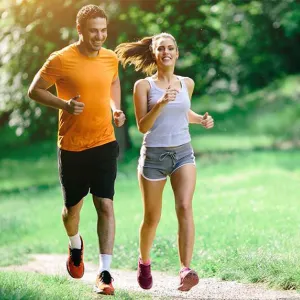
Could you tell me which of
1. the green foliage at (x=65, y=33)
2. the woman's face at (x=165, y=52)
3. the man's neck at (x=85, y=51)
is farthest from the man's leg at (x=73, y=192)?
the green foliage at (x=65, y=33)

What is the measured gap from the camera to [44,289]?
6707mm

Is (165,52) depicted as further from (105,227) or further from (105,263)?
(105,263)

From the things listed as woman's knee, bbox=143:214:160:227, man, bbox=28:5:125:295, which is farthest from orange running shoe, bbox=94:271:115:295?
woman's knee, bbox=143:214:160:227

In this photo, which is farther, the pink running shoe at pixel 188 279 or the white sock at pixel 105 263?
the white sock at pixel 105 263

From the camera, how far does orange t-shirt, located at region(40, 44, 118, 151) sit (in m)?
6.86

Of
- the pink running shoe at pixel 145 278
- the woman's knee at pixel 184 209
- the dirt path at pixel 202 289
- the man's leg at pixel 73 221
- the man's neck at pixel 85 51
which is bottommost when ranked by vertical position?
the dirt path at pixel 202 289

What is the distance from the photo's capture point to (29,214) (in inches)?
593

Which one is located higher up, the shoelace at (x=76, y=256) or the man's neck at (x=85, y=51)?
the man's neck at (x=85, y=51)

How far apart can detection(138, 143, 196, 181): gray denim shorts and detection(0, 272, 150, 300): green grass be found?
3.20 feet

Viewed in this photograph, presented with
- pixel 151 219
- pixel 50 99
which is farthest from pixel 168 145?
pixel 50 99

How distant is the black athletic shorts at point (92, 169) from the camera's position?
7023mm

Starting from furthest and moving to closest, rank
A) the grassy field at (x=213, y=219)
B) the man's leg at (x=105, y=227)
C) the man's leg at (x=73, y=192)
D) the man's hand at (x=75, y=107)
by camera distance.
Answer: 1. the grassy field at (x=213, y=219)
2. the man's leg at (x=73, y=192)
3. the man's leg at (x=105, y=227)
4. the man's hand at (x=75, y=107)

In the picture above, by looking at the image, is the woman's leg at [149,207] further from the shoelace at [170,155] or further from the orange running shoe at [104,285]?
the orange running shoe at [104,285]

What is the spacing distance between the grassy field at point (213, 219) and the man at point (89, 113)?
58.8 inches
